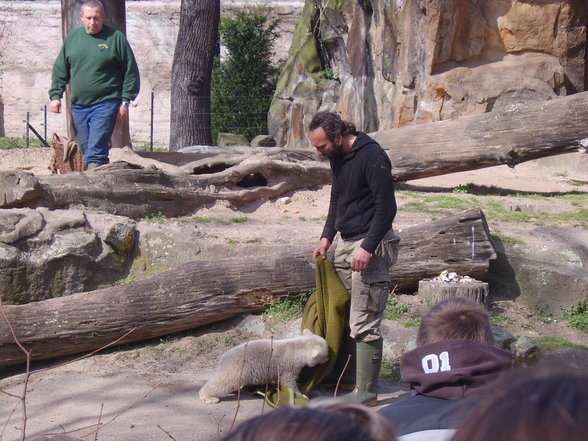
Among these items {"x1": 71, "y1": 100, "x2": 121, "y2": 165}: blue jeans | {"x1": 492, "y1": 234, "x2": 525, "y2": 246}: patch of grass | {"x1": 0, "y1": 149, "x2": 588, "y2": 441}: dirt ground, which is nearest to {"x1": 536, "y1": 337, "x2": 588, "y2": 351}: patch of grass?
{"x1": 0, "y1": 149, "x2": 588, "y2": 441}: dirt ground

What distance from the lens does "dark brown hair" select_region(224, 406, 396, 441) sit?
0.96m

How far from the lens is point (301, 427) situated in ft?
3.18

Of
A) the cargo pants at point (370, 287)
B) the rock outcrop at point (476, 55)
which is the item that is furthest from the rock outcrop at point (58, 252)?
the rock outcrop at point (476, 55)

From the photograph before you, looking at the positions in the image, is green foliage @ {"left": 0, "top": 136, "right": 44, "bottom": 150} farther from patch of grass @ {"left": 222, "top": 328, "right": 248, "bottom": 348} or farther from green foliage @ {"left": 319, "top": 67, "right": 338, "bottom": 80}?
patch of grass @ {"left": 222, "top": 328, "right": 248, "bottom": 348}

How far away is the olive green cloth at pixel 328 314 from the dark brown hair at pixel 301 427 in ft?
12.0

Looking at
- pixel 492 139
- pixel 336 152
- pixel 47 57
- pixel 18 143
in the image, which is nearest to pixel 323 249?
pixel 336 152

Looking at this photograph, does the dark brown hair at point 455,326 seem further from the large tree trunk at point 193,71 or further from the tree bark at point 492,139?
the large tree trunk at point 193,71

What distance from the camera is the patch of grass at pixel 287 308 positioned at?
5.73m

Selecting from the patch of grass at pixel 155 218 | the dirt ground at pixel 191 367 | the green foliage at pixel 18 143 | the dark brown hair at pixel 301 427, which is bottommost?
the dirt ground at pixel 191 367

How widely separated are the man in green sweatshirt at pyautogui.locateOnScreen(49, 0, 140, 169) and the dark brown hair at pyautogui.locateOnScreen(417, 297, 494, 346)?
5529 mm

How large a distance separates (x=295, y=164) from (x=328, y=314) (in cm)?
399

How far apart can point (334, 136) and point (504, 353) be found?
7.68 feet

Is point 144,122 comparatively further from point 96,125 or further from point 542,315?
point 542,315

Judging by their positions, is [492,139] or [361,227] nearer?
[361,227]
